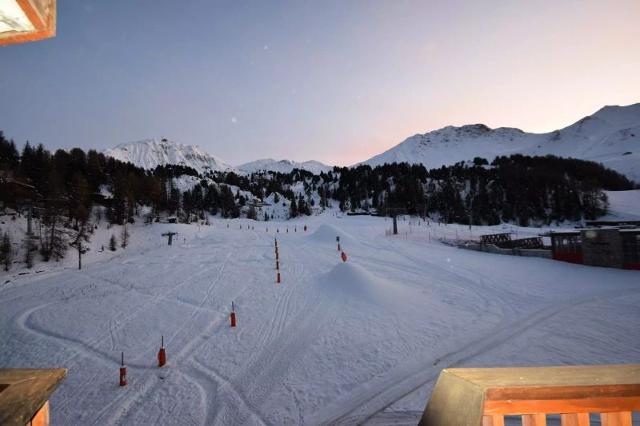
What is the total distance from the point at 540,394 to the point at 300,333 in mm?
12078

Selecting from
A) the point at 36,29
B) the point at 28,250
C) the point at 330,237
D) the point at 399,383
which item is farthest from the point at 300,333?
the point at 28,250

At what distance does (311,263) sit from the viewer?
83.5 ft

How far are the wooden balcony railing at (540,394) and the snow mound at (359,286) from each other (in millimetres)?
14787

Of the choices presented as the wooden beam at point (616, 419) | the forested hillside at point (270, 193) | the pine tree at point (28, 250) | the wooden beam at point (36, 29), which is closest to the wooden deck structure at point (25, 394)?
the wooden beam at point (36, 29)

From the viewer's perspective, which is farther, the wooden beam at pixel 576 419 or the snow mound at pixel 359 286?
the snow mound at pixel 359 286

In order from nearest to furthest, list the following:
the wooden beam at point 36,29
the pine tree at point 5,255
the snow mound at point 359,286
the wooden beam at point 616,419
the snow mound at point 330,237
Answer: the wooden beam at point 36,29 < the wooden beam at point 616,419 < the snow mound at point 359,286 < the pine tree at point 5,255 < the snow mound at point 330,237

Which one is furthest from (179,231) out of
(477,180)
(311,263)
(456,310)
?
(477,180)

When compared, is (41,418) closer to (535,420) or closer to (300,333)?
(535,420)

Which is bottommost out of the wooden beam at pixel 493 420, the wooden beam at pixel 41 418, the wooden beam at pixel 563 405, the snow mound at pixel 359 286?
the snow mound at pixel 359 286

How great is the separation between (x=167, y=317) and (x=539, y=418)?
16879mm

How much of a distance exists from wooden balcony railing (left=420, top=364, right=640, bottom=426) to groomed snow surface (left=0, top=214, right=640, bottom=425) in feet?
22.6

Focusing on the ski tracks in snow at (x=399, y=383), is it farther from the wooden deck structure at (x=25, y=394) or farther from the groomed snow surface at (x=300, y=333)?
the wooden deck structure at (x=25, y=394)

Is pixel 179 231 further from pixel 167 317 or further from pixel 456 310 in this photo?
pixel 456 310

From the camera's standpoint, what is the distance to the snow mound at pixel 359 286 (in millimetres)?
16422
